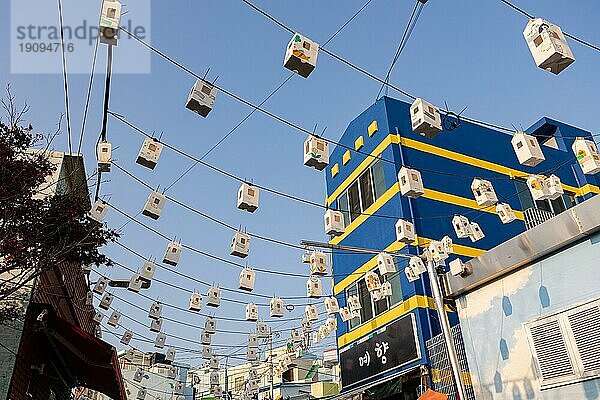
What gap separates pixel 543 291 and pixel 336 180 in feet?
33.9

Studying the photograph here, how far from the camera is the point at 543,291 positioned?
27.4 ft

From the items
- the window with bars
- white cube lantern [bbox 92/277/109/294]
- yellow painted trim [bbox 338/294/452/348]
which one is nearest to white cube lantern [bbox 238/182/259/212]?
white cube lantern [bbox 92/277/109/294]

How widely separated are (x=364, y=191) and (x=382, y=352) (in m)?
5.10

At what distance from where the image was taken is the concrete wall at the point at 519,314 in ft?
25.3

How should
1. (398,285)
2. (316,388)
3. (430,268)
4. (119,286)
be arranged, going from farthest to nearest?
(316,388)
(398,285)
(119,286)
(430,268)

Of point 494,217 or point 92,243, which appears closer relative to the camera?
point 92,243

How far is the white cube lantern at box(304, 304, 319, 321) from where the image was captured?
44.8 ft

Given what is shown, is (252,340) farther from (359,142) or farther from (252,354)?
(359,142)

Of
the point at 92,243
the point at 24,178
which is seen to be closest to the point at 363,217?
the point at 92,243

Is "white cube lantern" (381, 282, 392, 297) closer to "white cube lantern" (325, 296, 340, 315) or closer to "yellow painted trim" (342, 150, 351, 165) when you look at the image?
"white cube lantern" (325, 296, 340, 315)

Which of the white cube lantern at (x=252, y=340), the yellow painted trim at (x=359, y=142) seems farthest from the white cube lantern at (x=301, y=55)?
the white cube lantern at (x=252, y=340)

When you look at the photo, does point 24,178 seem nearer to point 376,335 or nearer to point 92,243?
point 92,243

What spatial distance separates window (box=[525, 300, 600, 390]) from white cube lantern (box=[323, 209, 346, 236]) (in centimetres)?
386

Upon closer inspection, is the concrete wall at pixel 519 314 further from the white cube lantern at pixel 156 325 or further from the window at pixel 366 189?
the white cube lantern at pixel 156 325
